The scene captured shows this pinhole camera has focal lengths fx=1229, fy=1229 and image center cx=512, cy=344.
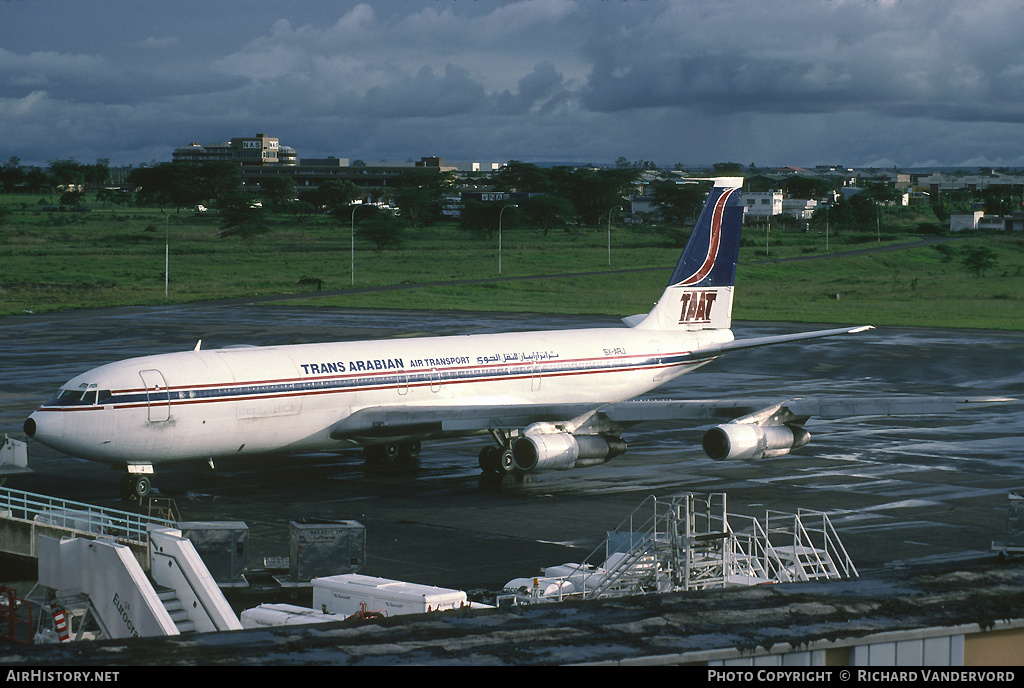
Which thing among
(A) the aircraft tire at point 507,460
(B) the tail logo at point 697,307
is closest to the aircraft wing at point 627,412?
(A) the aircraft tire at point 507,460

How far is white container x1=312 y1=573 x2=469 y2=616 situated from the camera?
80.2 ft

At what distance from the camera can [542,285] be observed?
132250 mm

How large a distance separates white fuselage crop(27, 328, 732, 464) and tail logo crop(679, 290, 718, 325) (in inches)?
109

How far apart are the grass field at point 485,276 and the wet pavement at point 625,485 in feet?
129

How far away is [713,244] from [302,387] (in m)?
20.2

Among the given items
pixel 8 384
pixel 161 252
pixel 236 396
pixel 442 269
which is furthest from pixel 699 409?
pixel 161 252

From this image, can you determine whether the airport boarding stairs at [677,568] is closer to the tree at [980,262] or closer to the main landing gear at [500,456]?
the main landing gear at [500,456]

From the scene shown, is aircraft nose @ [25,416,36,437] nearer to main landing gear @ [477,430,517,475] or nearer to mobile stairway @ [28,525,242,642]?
mobile stairway @ [28,525,242,642]

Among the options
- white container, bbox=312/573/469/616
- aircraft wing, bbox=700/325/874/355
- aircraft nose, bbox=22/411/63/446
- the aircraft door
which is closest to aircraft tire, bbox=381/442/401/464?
the aircraft door

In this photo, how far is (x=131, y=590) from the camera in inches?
970

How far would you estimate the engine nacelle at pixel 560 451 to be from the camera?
36.9m

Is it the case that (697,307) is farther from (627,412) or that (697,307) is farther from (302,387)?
(302,387)

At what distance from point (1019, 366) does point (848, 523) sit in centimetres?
4090

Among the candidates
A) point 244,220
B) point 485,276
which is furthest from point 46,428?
point 244,220
